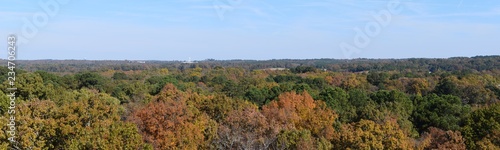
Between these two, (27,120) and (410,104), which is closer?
(27,120)

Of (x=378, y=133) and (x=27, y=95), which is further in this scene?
(x=27, y=95)

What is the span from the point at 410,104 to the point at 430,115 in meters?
4.77

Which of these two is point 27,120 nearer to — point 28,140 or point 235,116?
point 28,140

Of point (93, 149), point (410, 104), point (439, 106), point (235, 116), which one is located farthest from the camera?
point (410, 104)

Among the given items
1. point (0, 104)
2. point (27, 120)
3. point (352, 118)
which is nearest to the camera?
point (27, 120)

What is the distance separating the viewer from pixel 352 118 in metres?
45.0

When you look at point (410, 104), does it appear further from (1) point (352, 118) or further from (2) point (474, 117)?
(2) point (474, 117)

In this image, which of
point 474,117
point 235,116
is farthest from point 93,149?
point 474,117

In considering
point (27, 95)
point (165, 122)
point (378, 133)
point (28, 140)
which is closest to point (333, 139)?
point (378, 133)

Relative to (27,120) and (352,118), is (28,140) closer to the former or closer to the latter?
(27,120)

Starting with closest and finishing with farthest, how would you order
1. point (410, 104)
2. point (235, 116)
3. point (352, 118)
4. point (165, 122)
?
point (165, 122), point (235, 116), point (352, 118), point (410, 104)

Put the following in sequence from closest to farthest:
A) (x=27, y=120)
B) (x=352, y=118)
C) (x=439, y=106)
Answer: (x=27, y=120) < (x=352, y=118) < (x=439, y=106)

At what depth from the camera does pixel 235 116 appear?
36.2m

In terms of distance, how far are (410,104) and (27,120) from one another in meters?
37.7
